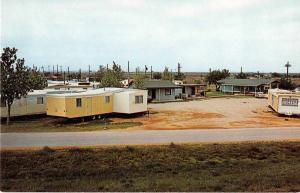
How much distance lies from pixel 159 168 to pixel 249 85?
44.3m

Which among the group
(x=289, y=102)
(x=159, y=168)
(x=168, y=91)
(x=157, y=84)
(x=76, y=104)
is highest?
(x=157, y=84)

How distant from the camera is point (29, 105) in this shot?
2672 centimetres

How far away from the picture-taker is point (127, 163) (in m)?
14.5

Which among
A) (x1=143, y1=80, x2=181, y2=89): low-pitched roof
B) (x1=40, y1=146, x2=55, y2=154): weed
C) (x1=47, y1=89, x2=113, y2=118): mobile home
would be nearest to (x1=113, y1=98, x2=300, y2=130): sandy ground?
(x1=47, y1=89, x2=113, y2=118): mobile home

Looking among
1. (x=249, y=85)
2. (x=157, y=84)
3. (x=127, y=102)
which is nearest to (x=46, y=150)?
(x=127, y=102)

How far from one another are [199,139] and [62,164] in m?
7.15

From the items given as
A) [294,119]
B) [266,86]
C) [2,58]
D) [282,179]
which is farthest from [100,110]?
[266,86]

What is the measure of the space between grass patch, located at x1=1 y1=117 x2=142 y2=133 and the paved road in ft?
6.92

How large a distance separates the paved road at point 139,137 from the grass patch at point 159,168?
117 centimetres

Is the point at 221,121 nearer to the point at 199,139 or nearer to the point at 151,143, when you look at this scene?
the point at 199,139

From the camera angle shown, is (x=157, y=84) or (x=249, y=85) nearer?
(x=157, y=84)

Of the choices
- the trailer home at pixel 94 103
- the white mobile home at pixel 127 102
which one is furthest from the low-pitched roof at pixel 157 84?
the white mobile home at pixel 127 102

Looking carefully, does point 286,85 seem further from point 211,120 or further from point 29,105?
point 29,105

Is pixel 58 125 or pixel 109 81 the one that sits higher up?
pixel 109 81
